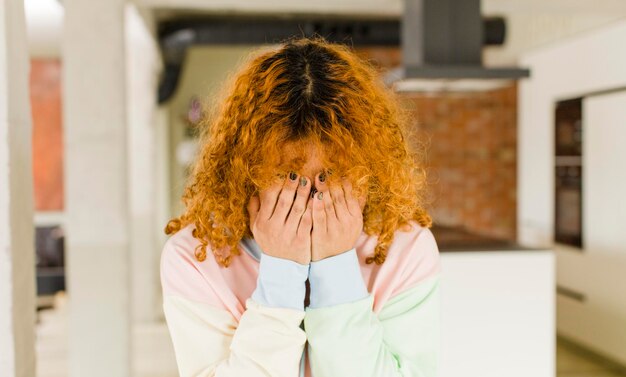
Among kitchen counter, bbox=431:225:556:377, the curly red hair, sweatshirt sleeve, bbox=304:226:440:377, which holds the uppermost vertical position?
the curly red hair

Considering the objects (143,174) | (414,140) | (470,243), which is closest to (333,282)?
(414,140)

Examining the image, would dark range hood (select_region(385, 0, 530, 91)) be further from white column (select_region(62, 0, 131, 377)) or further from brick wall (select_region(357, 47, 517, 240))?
brick wall (select_region(357, 47, 517, 240))

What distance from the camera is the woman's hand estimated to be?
1.01 metres

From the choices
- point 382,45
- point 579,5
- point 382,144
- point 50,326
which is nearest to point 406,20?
point 579,5

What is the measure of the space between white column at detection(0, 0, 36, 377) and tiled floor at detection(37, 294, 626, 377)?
8.04ft

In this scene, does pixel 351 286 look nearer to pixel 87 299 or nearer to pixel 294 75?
pixel 294 75

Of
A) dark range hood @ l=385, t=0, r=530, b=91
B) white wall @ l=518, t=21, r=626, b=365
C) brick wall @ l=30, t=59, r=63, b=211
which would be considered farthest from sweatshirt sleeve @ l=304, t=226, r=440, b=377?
brick wall @ l=30, t=59, r=63, b=211

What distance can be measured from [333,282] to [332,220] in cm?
10

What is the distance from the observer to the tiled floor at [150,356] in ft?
13.7

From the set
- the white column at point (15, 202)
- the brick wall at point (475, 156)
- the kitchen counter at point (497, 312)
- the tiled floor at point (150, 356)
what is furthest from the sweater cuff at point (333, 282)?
the brick wall at point (475, 156)

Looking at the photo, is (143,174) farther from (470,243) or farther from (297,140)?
(297,140)

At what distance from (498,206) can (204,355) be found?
20.8ft

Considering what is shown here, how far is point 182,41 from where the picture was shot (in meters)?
6.05

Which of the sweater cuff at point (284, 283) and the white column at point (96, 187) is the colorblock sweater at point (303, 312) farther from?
the white column at point (96, 187)
